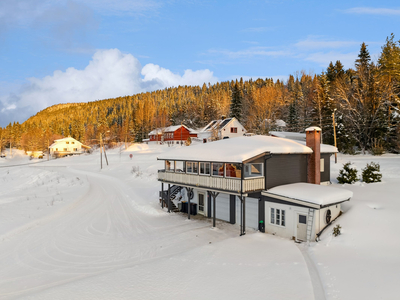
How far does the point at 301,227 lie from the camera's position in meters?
15.6

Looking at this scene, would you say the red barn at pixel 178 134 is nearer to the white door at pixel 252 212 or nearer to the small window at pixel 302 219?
the white door at pixel 252 212

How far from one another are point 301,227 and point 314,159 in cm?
674

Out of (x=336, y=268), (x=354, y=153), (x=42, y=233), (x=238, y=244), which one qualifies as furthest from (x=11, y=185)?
(x=354, y=153)

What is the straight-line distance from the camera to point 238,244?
15031 millimetres

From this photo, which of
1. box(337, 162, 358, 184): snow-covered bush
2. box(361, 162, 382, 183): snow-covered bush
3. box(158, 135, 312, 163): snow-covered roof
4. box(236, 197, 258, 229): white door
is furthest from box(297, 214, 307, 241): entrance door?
box(361, 162, 382, 183): snow-covered bush

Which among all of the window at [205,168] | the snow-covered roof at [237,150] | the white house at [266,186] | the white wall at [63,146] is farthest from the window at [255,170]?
the white wall at [63,146]

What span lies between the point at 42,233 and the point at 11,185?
32.1 m

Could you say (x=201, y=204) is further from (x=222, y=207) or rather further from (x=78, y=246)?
(x=78, y=246)

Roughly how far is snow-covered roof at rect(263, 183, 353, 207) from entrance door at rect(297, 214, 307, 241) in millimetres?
1173

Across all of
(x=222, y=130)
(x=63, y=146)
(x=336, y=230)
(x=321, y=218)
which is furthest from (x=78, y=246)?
(x=63, y=146)

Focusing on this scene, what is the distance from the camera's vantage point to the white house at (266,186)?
15730 millimetres

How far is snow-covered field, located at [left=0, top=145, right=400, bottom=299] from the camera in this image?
10227 millimetres

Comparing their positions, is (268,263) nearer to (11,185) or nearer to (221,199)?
(221,199)

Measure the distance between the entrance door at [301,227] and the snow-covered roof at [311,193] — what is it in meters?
1.17
